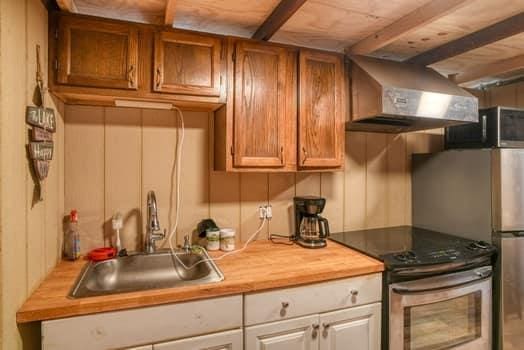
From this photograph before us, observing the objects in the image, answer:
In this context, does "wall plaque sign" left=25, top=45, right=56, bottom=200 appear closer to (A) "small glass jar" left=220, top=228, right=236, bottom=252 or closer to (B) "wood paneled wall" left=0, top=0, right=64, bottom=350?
(B) "wood paneled wall" left=0, top=0, right=64, bottom=350

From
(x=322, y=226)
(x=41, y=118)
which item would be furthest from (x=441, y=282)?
(x=41, y=118)

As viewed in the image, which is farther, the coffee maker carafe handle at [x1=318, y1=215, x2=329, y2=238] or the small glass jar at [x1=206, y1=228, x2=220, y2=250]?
the coffee maker carafe handle at [x1=318, y1=215, x2=329, y2=238]

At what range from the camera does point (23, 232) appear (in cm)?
105

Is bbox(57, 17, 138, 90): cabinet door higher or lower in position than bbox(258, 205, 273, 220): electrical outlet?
Answer: higher

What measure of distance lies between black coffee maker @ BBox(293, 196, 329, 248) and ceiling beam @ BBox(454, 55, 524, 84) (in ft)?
4.98

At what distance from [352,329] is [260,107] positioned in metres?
1.22

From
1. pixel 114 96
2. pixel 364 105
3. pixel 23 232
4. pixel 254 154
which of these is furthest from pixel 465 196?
pixel 23 232

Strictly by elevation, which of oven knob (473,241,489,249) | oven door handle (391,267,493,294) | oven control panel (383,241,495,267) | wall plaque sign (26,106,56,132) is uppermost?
wall plaque sign (26,106,56,132)

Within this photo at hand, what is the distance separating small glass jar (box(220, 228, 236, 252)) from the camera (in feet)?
5.71

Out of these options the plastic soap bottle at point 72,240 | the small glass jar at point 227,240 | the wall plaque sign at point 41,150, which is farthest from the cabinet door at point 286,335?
the wall plaque sign at point 41,150

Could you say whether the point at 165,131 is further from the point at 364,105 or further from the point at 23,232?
the point at 364,105

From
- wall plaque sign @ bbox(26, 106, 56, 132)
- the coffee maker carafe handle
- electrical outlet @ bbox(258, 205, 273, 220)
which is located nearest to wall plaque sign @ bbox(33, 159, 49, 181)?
wall plaque sign @ bbox(26, 106, 56, 132)

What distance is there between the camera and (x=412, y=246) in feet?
5.91

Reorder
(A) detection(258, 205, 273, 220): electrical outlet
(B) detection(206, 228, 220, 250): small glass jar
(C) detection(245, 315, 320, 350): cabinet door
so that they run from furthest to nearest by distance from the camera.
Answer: (A) detection(258, 205, 273, 220): electrical outlet → (B) detection(206, 228, 220, 250): small glass jar → (C) detection(245, 315, 320, 350): cabinet door
